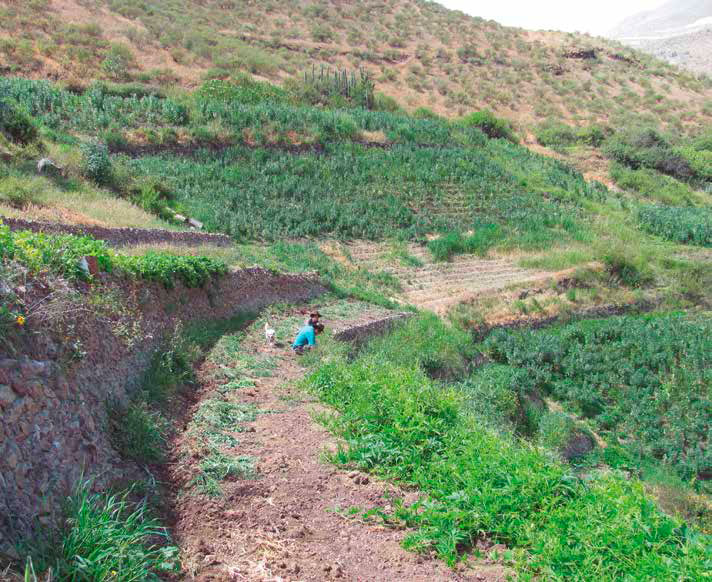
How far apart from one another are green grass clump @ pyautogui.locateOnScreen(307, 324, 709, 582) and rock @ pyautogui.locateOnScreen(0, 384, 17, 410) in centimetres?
287

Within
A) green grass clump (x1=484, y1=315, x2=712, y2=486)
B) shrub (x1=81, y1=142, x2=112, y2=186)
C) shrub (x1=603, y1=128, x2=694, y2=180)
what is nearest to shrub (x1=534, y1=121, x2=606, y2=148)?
shrub (x1=603, y1=128, x2=694, y2=180)

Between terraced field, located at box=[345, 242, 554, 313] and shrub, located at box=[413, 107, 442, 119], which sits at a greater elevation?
shrub, located at box=[413, 107, 442, 119]

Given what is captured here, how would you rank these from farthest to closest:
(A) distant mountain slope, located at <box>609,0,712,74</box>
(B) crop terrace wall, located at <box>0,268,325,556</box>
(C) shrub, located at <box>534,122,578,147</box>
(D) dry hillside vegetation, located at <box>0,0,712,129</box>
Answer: (A) distant mountain slope, located at <box>609,0,712,74</box>, (C) shrub, located at <box>534,122,578,147</box>, (D) dry hillside vegetation, located at <box>0,0,712,129</box>, (B) crop terrace wall, located at <box>0,268,325,556</box>

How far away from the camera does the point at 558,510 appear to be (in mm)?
4453

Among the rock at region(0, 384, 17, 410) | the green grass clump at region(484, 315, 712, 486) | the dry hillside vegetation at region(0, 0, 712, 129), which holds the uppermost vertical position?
the dry hillside vegetation at region(0, 0, 712, 129)

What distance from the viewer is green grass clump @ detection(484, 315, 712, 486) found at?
45.9 feet

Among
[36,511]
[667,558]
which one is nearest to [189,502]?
[36,511]

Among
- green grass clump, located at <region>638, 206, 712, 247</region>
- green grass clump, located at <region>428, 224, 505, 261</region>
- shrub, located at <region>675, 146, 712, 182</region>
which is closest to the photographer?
green grass clump, located at <region>428, 224, 505, 261</region>

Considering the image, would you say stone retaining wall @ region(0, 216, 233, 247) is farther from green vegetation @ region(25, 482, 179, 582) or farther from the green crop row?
green vegetation @ region(25, 482, 179, 582)

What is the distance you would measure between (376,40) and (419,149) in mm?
25751

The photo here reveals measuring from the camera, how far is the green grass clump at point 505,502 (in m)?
3.94

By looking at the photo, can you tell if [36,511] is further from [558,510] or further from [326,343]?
[326,343]

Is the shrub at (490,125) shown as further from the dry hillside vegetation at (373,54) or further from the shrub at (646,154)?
the shrub at (646,154)

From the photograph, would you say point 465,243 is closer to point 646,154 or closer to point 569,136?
point 646,154
